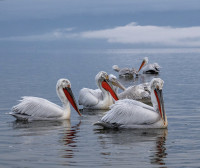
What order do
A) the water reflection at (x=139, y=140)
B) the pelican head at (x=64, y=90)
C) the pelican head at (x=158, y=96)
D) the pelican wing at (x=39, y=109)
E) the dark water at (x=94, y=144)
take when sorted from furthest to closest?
the pelican head at (x=64, y=90)
the pelican wing at (x=39, y=109)
the pelican head at (x=158, y=96)
the water reflection at (x=139, y=140)
the dark water at (x=94, y=144)

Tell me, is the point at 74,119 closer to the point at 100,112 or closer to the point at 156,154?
the point at 100,112

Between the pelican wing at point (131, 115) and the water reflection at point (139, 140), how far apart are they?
16 cm

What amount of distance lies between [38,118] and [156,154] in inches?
137

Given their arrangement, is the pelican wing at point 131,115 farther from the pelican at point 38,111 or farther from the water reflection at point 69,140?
the pelican at point 38,111

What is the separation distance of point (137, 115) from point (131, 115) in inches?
4.2

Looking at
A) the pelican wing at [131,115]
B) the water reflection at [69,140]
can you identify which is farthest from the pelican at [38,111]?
the pelican wing at [131,115]

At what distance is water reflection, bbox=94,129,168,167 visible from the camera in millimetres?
6413

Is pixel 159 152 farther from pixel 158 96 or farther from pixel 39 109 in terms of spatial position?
pixel 39 109

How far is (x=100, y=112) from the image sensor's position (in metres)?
10.9

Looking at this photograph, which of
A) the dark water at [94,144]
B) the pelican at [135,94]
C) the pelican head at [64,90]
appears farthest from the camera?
the pelican at [135,94]

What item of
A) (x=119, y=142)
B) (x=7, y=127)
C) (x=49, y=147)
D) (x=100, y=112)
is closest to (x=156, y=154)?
(x=119, y=142)

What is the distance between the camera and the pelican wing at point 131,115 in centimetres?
806

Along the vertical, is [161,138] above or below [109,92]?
below

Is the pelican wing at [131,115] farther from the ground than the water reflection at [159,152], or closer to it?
farther from the ground
